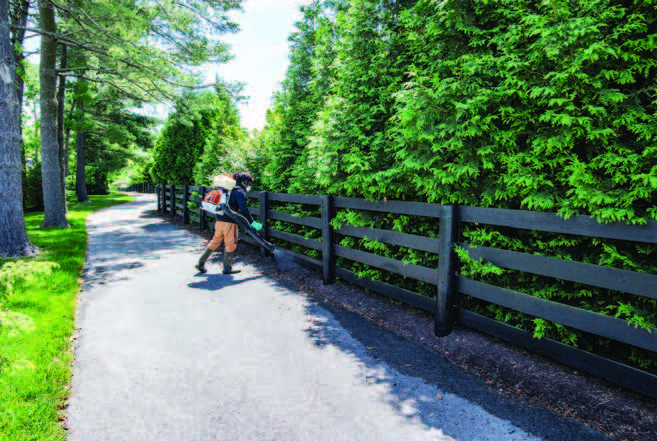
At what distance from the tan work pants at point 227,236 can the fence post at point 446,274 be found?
3887 mm

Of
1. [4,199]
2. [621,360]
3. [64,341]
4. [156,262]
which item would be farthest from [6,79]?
[621,360]

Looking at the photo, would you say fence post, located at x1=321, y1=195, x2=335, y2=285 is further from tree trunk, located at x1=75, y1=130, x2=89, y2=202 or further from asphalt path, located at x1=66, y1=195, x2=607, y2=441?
tree trunk, located at x1=75, y1=130, x2=89, y2=202

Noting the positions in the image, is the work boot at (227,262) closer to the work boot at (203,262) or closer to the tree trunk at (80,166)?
the work boot at (203,262)

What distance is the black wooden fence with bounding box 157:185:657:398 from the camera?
2.57 meters

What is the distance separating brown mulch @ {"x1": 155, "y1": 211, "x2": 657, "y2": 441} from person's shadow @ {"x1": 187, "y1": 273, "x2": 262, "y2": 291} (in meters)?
2.22

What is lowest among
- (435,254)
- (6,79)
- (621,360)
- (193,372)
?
(193,372)

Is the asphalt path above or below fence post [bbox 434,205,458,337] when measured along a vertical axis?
below

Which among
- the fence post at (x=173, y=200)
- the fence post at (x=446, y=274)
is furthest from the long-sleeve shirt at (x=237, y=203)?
the fence post at (x=173, y=200)

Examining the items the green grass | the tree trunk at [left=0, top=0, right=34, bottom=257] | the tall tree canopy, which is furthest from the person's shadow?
the tall tree canopy

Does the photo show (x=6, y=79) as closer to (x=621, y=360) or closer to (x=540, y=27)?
(x=540, y=27)

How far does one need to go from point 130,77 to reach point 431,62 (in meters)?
10.3

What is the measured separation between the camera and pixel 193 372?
10.5ft

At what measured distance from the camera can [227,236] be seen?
655 cm

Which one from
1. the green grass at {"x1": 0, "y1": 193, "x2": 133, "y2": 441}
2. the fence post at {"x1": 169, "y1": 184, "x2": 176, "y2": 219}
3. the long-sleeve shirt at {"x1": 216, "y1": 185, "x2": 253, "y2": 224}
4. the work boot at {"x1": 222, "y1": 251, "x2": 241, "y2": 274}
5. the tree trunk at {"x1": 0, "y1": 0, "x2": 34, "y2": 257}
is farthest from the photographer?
the fence post at {"x1": 169, "y1": 184, "x2": 176, "y2": 219}
